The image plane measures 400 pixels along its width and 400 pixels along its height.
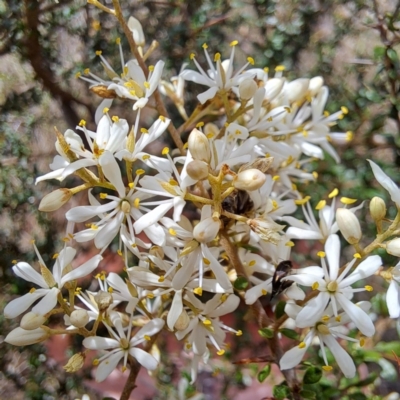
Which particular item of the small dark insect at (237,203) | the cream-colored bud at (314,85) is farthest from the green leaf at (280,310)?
the cream-colored bud at (314,85)

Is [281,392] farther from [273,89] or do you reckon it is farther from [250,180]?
[273,89]

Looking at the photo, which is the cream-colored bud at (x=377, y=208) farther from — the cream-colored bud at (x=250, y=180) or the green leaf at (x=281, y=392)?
the green leaf at (x=281, y=392)

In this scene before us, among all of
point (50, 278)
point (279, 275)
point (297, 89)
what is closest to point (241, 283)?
point (279, 275)

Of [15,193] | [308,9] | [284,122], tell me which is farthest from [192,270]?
[308,9]

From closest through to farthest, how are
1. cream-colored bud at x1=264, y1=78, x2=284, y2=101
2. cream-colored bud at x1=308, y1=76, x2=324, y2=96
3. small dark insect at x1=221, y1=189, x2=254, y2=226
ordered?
small dark insect at x1=221, y1=189, x2=254, y2=226 < cream-colored bud at x1=264, y1=78, x2=284, y2=101 < cream-colored bud at x1=308, y1=76, x2=324, y2=96

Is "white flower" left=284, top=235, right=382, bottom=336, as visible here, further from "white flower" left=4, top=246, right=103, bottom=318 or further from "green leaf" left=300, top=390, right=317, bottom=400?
"white flower" left=4, top=246, right=103, bottom=318

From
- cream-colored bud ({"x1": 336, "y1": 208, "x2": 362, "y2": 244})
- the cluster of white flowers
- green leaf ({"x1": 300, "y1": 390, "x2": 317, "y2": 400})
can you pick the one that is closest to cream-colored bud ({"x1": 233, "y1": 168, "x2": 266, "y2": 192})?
the cluster of white flowers

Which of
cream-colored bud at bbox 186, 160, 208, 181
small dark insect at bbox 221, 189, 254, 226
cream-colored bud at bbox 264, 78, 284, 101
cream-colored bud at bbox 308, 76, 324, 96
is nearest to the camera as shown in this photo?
cream-colored bud at bbox 186, 160, 208, 181
